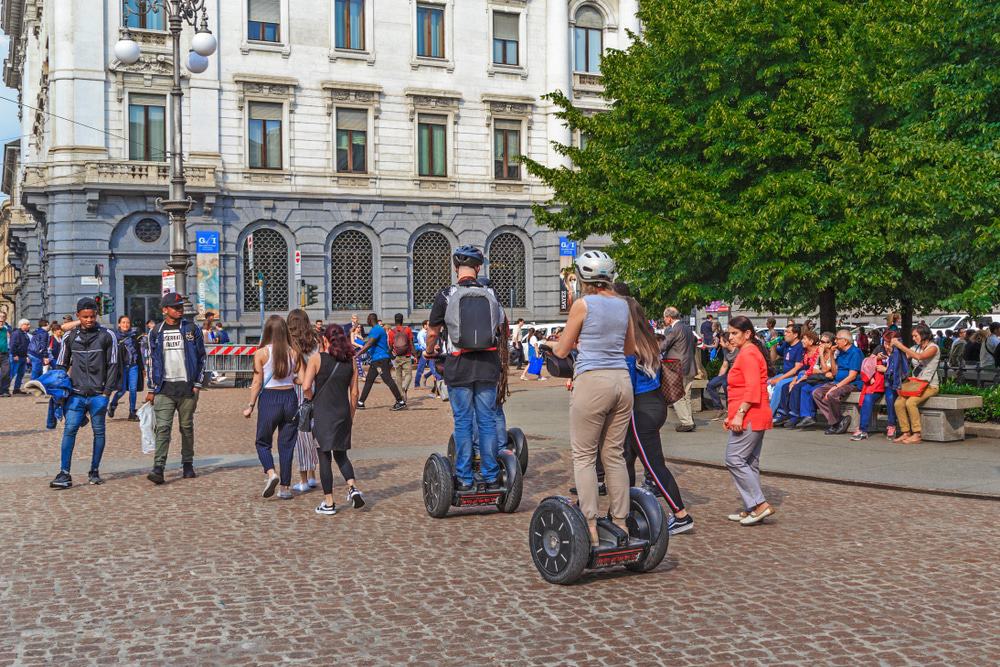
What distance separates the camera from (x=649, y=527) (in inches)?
254

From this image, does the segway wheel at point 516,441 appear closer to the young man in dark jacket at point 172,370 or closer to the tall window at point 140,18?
the young man in dark jacket at point 172,370

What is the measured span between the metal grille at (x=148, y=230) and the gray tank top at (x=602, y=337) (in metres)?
29.7

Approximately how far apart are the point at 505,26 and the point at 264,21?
28.7 ft

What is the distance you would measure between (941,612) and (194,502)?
636 centimetres

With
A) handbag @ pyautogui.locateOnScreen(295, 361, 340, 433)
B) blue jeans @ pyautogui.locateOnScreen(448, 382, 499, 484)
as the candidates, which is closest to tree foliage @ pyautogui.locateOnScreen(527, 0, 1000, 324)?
blue jeans @ pyautogui.locateOnScreen(448, 382, 499, 484)

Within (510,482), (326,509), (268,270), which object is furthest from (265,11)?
→ (510,482)

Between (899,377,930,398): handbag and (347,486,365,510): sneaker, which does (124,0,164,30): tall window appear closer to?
(899,377,930,398): handbag

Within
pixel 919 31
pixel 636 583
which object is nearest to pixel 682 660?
pixel 636 583

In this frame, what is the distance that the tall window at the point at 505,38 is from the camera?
3847 centimetres

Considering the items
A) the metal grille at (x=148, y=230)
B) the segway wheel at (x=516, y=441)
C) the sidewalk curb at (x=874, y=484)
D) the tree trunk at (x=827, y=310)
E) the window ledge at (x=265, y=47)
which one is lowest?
the sidewalk curb at (x=874, y=484)

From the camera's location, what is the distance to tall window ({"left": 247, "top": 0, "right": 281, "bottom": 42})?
1372 inches

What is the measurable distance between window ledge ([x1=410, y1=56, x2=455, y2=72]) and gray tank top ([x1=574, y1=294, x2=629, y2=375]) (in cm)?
3201

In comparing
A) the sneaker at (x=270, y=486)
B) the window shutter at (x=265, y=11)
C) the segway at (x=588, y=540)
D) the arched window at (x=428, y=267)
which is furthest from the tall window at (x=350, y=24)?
the segway at (x=588, y=540)

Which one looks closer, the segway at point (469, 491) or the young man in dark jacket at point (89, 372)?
the segway at point (469, 491)
